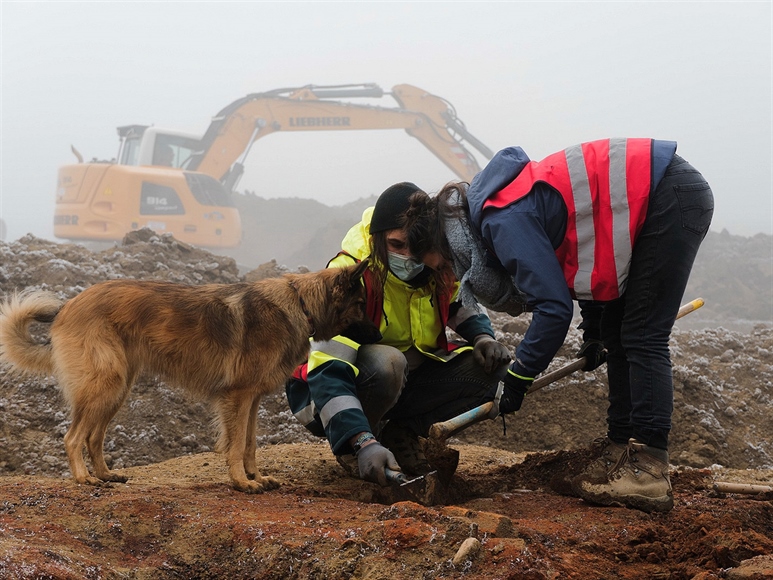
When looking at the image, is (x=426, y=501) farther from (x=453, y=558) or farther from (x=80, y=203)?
(x=80, y=203)

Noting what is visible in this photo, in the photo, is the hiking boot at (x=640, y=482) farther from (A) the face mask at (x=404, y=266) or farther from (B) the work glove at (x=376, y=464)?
(A) the face mask at (x=404, y=266)

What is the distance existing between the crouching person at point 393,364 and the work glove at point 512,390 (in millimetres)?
189

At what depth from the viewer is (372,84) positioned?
19578 mm

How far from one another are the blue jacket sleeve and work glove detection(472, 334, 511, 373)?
105 centimetres

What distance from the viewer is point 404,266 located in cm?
374

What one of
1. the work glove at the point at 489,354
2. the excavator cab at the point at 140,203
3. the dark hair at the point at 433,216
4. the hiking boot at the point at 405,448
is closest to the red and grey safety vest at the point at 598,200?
the dark hair at the point at 433,216

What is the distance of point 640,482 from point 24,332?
3394mm

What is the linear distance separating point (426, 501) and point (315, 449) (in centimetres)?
173

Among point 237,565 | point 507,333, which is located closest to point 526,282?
point 237,565

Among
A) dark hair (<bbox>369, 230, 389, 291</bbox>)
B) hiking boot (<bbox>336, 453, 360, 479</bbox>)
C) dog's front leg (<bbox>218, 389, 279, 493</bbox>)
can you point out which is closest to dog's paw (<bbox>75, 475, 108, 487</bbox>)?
dog's front leg (<bbox>218, 389, 279, 493</bbox>)

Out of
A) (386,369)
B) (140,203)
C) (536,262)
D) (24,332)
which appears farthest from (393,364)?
(140,203)

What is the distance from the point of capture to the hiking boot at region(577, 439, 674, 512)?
3.23m

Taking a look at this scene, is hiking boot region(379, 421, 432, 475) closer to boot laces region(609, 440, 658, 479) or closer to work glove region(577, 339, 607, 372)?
work glove region(577, 339, 607, 372)

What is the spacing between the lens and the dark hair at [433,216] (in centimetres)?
328
